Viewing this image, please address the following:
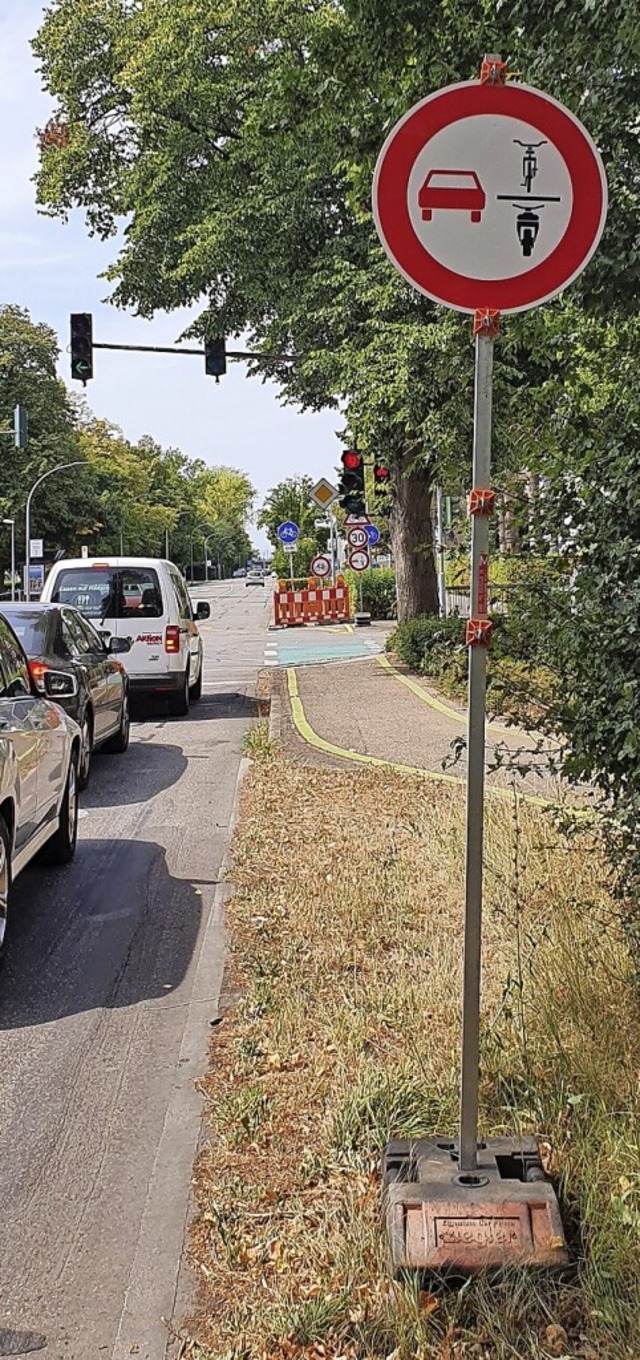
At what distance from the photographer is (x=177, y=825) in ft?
31.7

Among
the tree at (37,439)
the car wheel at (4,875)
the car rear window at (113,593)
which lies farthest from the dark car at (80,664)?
the tree at (37,439)

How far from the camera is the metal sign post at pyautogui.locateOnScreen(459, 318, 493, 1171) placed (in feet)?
11.0

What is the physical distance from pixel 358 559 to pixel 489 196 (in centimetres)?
2740

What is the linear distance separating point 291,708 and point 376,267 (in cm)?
763

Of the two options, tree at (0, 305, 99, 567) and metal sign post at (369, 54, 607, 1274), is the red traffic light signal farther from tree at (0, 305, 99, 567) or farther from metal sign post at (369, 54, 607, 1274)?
tree at (0, 305, 99, 567)

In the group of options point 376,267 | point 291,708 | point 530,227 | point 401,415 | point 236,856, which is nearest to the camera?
point 530,227

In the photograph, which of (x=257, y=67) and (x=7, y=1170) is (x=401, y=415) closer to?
(x=257, y=67)

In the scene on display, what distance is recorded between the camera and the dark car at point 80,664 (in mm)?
11039

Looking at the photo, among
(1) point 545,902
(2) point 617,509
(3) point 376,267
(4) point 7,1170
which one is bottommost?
(4) point 7,1170

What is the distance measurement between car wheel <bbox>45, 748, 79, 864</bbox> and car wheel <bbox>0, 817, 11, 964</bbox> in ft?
6.05

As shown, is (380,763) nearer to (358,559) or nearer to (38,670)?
(38,670)

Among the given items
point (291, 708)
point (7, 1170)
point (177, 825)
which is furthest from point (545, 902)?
point (291, 708)

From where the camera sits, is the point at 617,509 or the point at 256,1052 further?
the point at 256,1052

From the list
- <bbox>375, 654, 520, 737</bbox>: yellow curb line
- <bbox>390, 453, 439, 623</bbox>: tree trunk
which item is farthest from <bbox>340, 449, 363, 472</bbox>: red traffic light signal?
<bbox>375, 654, 520, 737</bbox>: yellow curb line
